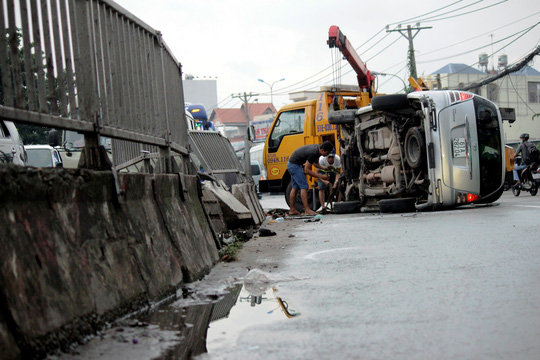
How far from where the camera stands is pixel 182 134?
7.86 metres

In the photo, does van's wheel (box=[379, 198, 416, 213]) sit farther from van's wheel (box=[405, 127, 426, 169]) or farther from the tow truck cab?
the tow truck cab

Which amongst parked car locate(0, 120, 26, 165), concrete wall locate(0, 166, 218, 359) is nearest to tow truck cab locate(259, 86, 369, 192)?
parked car locate(0, 120, 26, 165)

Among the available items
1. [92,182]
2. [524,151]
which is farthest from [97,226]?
[524,151]

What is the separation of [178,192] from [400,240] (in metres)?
2.83

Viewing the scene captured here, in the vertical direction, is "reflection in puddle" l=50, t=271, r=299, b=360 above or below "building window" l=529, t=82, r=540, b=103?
below

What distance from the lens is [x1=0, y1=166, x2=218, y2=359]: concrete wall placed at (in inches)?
106

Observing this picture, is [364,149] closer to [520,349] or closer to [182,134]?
[182,134]

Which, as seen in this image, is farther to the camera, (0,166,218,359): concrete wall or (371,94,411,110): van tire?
(371,94,411,110): van tire

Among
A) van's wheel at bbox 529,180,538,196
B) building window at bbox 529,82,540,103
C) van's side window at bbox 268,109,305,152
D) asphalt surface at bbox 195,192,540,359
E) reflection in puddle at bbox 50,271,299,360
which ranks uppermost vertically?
building window at bbox 529,82,540,103

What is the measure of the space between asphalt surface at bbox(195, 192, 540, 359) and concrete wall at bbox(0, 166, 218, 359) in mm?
591

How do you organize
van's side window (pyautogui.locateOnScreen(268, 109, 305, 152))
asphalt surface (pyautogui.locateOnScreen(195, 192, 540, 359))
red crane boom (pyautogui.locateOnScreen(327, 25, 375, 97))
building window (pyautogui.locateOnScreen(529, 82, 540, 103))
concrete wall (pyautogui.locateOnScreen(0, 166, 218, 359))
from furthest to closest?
building window (pyautogui.locateOnScreen(529, 82, 540, 103)) → red crane boom (pyautogui.locateOnScreen(327, 25, 375, 97)) → van's side window (pyautogui.locateOnScreen(268, 109, 305, 152)) → asphalt surface (pyautogui.locateOnScreen(195, 192, 540, 359)) → concrete wall (pyautogui.locateOnScreen(0, 166, 218, 359))

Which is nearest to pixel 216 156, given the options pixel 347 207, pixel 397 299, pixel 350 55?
pixel 347 207

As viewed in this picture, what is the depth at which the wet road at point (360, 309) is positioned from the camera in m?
2.99

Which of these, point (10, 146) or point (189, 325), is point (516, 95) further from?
point (189, 325)
